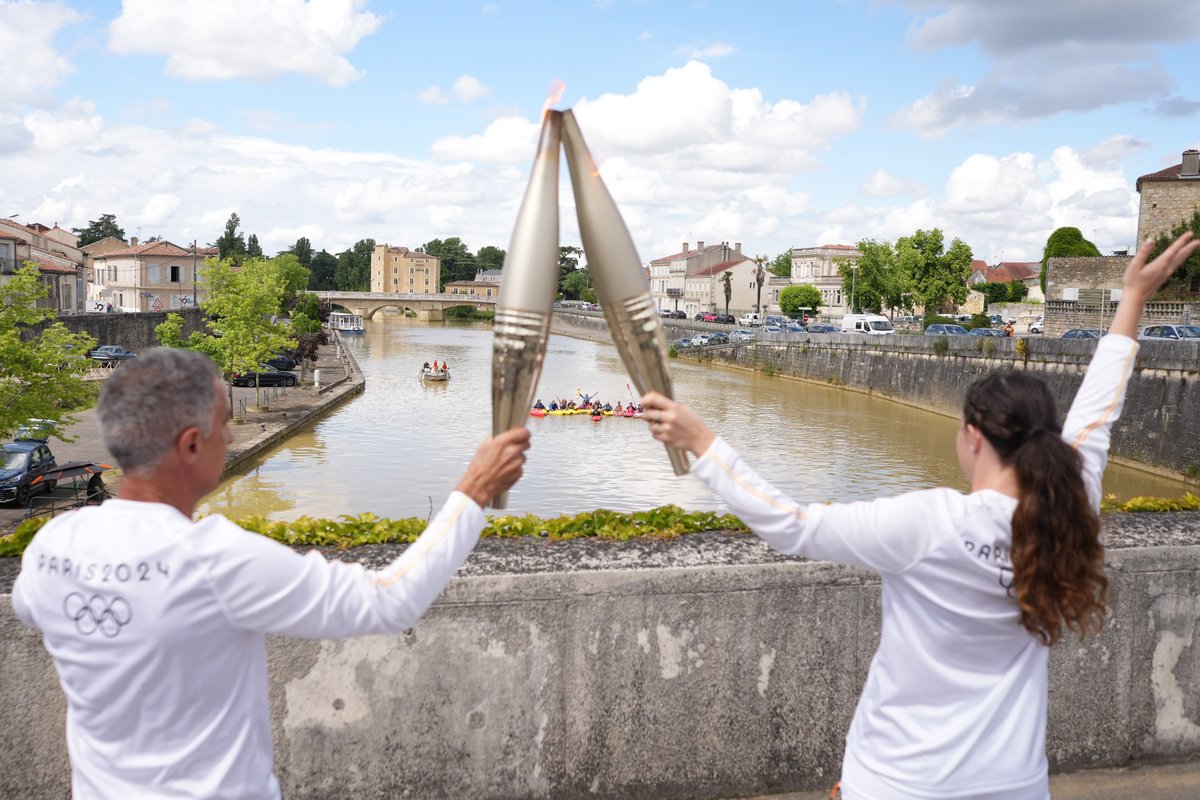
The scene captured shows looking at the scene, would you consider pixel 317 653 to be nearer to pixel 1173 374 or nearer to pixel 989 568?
pixel 989 568

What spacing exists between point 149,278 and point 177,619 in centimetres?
9380

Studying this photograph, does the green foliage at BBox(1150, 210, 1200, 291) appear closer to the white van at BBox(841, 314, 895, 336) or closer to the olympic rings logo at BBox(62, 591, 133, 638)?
the white van at BBox(841, 314, 895, 336)

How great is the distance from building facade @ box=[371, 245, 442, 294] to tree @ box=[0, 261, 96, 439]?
139400 mm

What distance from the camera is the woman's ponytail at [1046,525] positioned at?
7.66 feet

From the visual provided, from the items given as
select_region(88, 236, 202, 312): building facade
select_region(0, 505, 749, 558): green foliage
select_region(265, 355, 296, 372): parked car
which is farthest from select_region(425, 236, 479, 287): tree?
select_region(0, 505, 749, 558): green foliage

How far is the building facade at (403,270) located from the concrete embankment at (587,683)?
15710 centimetres

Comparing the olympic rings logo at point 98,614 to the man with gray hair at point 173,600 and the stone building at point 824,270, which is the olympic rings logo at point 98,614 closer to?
the man with gray hair at point 173,600

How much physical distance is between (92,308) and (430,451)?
62.0 m

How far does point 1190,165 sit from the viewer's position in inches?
2114

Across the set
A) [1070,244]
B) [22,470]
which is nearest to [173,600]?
[22,470]

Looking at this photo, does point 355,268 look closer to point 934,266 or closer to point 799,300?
point 799,300

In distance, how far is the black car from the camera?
19031 millimetres

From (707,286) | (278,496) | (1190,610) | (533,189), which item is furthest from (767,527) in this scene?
(707,286)

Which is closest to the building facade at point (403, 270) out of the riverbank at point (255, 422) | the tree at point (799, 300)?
the tree at point (799, 300)
